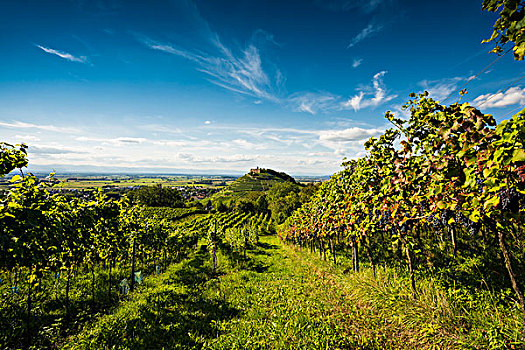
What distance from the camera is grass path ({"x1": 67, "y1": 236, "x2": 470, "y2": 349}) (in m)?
4.88

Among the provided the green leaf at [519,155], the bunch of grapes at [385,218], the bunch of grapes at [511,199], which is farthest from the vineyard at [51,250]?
the bunch of grapes at [511,199]

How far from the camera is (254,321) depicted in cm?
632

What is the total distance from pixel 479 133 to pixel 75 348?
30.9 ft

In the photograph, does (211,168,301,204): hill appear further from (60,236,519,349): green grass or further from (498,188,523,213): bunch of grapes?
(498,188,523,213): bunch of grapes

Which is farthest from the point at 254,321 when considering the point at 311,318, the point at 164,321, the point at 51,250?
the point at 51,250

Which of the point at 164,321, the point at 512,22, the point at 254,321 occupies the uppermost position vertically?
the point at 512,22

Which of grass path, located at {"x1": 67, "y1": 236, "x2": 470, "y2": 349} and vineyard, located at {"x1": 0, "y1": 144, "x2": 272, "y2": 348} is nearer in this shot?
vineyard, located at {"x1": 0, "y1": 144, "x2": 272, "y2": 348}

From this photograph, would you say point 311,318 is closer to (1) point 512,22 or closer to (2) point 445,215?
(2) point 445,215

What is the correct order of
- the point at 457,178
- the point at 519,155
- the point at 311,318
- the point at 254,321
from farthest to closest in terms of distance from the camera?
the point at 254,321 → the point at 311,318 → the point at 457,178 → the point at 519,155

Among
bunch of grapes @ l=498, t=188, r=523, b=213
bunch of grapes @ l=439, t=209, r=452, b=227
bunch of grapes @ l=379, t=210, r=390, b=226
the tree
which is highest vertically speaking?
the tree

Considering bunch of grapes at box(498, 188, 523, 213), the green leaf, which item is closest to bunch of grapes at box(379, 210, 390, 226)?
bunch of grapes at box(498, 188, 523, 213)

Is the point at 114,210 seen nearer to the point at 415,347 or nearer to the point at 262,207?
the point at 415,347

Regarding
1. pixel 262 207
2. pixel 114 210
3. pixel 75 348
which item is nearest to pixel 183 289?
pixel 75 348

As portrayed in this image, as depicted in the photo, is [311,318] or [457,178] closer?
[457,178]
